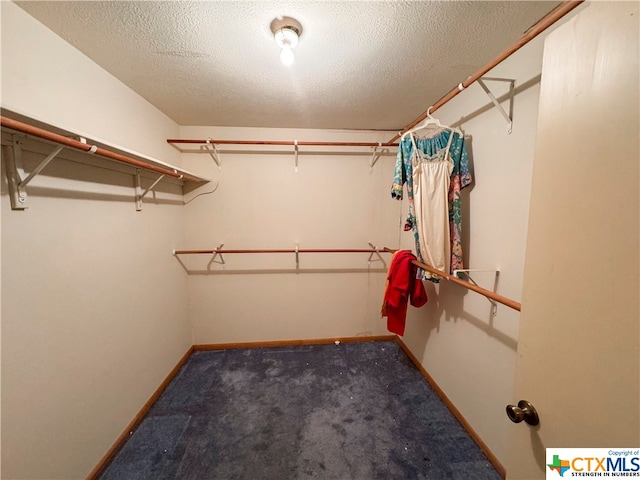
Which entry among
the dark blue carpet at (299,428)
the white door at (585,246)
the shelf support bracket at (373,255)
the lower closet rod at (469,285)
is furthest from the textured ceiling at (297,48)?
the dark blue carpet at (299,428)

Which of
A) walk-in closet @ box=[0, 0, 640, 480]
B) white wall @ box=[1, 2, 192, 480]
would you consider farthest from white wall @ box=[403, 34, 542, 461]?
white wall @ box=[1, 2, 192, 480]

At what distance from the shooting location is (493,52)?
1.25 m

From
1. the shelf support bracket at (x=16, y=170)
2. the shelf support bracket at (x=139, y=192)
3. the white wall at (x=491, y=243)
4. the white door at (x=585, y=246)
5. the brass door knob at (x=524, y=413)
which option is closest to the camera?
the white door at (x=585, y=246)

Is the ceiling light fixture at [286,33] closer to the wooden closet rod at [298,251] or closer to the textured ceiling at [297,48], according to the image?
the textured ceiling at [297,48]

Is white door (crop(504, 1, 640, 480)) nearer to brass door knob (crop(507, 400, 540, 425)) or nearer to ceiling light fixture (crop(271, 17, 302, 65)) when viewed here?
brass door knob (crop(507, 400, 540, 425))

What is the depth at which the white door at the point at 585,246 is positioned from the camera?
43 cm

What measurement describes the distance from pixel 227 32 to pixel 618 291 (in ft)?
5.25

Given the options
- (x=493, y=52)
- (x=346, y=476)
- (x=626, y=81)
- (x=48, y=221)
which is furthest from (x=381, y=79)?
(x=346, y=476)

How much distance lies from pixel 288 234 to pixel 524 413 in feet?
6.80

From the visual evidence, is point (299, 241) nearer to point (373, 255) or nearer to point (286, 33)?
point (373, 255)

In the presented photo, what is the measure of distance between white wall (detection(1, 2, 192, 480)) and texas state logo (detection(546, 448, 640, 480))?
1693mm

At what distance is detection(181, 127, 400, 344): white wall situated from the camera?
7.66ft

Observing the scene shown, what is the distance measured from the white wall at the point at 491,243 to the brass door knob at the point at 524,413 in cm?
73

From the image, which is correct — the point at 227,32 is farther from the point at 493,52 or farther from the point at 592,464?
the point at 592,464
